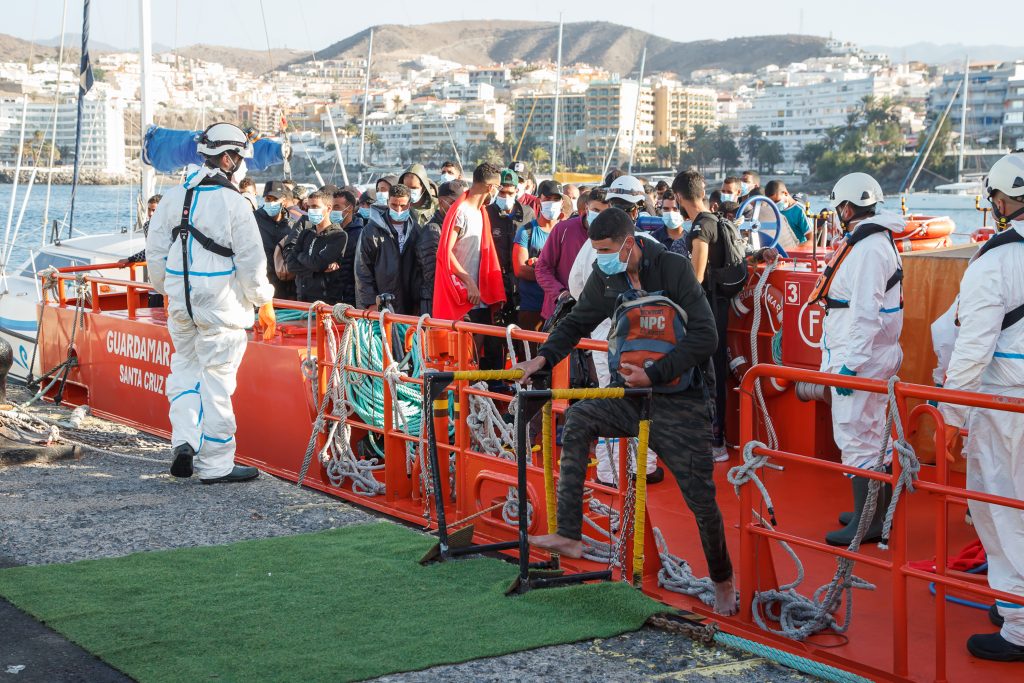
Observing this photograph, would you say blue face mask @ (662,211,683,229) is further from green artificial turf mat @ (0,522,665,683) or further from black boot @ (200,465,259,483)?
black boot @ (200,465,259,483)

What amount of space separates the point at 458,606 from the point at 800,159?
134m

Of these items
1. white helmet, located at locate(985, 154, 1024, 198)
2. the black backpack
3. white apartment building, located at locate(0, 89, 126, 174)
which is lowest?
the black backpack

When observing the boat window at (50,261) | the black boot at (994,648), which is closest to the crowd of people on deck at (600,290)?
the black boot at (994,648)

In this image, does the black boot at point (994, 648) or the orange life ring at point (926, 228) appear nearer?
the black boot at point (994, 648)

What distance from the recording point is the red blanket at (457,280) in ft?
25.7

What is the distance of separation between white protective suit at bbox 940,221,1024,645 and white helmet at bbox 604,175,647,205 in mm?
3038

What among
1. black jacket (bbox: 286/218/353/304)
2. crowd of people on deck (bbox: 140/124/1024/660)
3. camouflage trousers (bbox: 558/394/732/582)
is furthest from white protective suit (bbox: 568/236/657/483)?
black jacket (bbox: 286/218/353/304)

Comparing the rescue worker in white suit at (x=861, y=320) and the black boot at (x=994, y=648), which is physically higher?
the rescue worker in white suit at (x=861, y=320)

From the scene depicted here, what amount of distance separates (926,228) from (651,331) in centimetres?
416

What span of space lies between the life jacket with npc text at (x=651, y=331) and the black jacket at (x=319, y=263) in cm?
489

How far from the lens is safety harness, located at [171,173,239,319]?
22.3ft

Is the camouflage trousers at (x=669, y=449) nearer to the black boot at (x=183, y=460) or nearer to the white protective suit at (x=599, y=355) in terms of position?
the white protective suit at (x=599, y=355)

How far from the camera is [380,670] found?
4090mm

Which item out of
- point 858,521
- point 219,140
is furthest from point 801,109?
point 858,521
